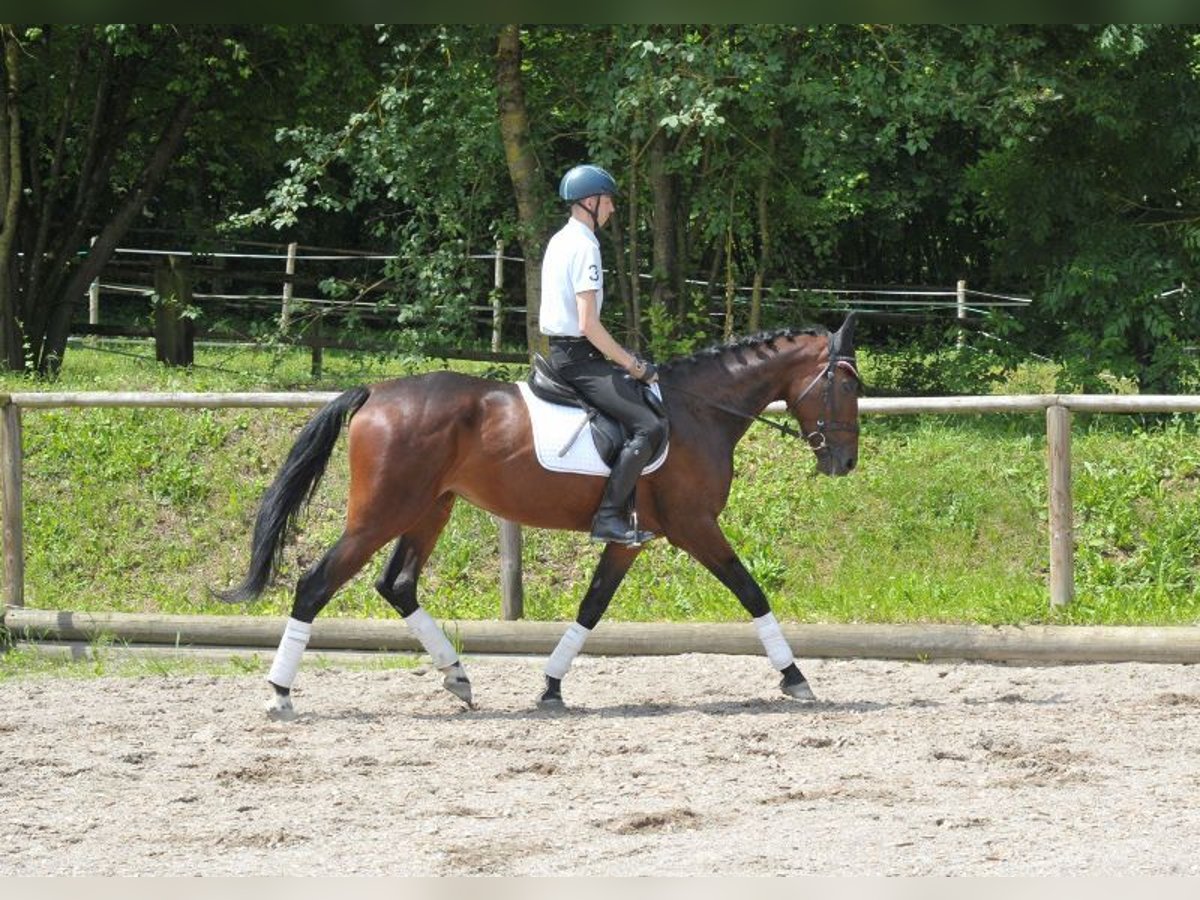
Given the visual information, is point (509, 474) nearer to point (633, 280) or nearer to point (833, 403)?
point (833, 403)

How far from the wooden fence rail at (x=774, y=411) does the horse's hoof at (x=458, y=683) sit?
1505 mm

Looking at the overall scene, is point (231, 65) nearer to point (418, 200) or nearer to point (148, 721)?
point (418, 200)

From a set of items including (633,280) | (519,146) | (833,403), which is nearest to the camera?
(833,403)

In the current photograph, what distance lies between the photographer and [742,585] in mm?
7844

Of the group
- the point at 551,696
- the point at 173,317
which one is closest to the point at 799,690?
the point at 551,696

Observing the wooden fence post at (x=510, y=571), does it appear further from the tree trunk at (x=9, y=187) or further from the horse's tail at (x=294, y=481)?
the tree trunk at (x=9, y=187)

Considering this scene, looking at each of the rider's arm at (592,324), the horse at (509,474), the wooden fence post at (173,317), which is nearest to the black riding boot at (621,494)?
the horse at (509,474)

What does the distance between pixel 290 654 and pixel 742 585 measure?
2.16 meters

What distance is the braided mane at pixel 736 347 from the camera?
8.14 metres

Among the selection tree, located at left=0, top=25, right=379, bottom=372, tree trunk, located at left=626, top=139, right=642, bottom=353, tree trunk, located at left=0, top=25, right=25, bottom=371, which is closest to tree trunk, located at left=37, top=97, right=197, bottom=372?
tree, located at left=0, top=25, right=379, bottom=372

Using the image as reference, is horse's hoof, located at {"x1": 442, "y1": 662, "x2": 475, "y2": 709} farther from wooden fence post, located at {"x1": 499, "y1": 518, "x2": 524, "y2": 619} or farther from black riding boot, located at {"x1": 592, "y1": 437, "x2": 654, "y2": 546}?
wooden fence post, located at {"x1": 499, "y1": 518, "x2": 524, "y2": 619}

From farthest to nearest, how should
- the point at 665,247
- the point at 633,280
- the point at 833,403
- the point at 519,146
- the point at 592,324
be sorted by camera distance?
the point at 665,247
the point at 633,280
the point at 519,146
the point at 833,403
the point at 592,324

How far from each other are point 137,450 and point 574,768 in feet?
21.4

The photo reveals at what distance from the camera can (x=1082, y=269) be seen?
14.3 metres
